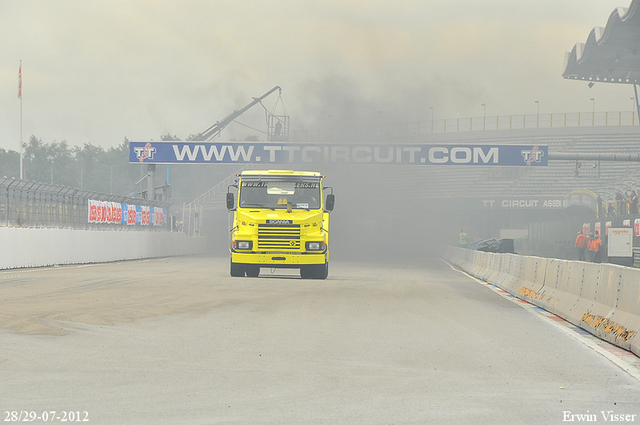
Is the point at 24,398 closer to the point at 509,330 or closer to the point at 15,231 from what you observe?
the point at 509,330

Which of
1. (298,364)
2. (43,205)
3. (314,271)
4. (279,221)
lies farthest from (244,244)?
(298,364)

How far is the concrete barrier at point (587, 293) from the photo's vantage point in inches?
384

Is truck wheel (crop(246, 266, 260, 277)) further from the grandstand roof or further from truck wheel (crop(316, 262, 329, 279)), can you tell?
the grandstand roof

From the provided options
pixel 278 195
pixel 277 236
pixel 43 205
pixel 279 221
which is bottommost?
pixel 277 236

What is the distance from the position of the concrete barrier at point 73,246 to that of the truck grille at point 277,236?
320 inches

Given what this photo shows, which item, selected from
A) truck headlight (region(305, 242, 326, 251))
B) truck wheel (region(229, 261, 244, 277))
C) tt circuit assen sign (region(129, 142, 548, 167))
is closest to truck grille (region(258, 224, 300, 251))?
truck headlight (region(305, 242, 326, 251))

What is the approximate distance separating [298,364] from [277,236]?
498 inches

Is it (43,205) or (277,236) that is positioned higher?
(43,205)

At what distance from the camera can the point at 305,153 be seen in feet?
153

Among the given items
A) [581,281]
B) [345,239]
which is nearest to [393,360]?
[581,281]

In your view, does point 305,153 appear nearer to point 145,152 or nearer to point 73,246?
point 145,152

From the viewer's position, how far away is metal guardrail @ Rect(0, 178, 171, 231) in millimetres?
24297

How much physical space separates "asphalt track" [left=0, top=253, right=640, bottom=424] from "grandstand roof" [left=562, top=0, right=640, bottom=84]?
28512 millimetres

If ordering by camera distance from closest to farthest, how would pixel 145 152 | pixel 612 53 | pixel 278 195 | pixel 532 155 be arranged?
pixel 278 195 < pixel 612 53 < pixel 532 155 < pixel 145 152
